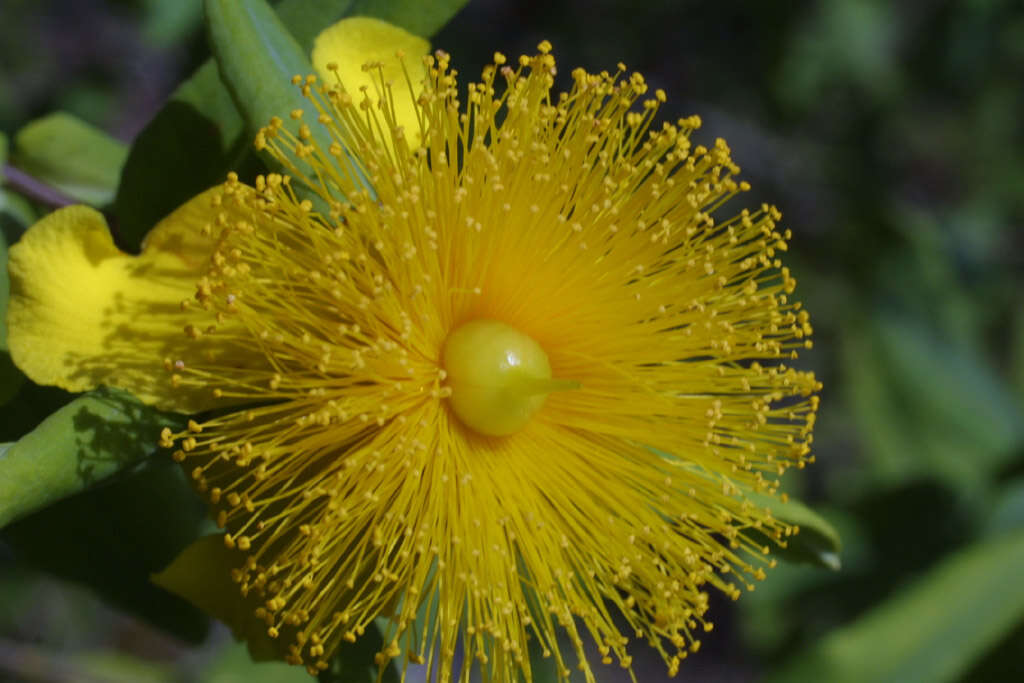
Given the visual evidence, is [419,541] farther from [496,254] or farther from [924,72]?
[924,72]

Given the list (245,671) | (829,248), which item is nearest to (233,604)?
Result: (245,671)

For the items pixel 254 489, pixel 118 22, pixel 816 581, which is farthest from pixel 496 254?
pixel 118 22

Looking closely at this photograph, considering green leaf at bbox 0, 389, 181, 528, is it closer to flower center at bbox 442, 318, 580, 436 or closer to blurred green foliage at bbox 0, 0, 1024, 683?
blurred green foliage at bbox 0, 0, 1024, 683

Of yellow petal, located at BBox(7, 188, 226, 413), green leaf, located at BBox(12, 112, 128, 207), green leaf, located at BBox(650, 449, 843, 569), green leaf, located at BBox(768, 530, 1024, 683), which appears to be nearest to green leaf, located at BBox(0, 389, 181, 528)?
yellow petal, located at BBox(7, 188, 226, 413)

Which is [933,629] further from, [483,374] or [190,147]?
[190,147]

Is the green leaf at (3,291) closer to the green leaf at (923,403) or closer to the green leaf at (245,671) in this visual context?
the green leaf at (245,671)

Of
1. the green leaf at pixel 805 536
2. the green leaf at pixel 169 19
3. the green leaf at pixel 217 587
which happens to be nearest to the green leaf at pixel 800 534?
the green leaf at pixel 805 536

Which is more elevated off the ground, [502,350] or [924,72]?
[924,72]
